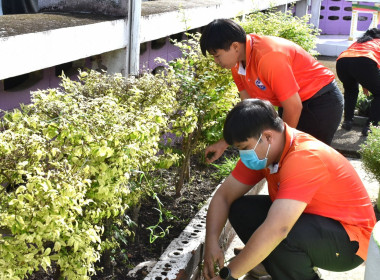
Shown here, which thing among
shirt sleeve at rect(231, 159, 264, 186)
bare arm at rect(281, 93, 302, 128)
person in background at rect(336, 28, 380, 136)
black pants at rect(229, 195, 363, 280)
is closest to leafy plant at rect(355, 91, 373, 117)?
person in background at rect(336, 28, 380, 136)

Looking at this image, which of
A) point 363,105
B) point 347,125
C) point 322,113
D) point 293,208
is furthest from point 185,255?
point 363,105

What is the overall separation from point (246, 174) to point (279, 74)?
722 millimetres

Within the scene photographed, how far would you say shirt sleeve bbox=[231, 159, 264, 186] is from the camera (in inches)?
135

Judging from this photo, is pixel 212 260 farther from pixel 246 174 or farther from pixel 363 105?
pixel 363 105

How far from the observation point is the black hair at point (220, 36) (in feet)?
12.0

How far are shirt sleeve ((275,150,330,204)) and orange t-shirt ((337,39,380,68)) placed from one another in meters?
3.88

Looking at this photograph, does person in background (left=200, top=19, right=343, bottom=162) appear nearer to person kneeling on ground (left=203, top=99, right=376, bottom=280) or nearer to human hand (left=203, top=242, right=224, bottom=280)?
person kneeling on ground (left=203, top=99, right=376, bottom=280)

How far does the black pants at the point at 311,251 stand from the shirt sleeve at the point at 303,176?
24 cm

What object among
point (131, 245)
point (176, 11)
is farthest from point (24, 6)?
point (131, 245)

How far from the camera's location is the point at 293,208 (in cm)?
290

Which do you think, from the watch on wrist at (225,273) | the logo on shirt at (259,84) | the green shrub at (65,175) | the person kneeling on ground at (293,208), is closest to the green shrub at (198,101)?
the logo on shirt at (259,84)

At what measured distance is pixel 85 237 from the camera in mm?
2561

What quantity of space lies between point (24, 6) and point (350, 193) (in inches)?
167

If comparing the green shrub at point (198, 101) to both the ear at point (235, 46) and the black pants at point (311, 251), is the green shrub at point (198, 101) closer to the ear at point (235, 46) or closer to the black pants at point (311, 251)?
the ear at point (235, 46)
